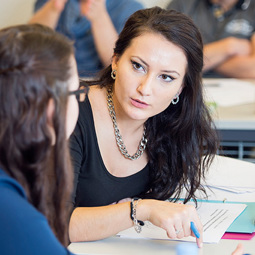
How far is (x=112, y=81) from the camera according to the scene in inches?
62.2

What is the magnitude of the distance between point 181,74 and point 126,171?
0.35 meters

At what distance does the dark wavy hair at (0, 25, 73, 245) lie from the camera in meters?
0.82

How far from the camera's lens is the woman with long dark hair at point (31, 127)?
31.1 inches

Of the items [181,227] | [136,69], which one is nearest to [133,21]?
[136,69]

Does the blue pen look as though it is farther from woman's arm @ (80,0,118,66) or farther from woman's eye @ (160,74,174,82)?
woman's arm @ (80,0,118,66)

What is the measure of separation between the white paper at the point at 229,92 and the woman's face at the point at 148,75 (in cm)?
84

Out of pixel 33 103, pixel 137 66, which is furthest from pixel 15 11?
pixel 33 103

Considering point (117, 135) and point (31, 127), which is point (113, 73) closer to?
point (117, 135)

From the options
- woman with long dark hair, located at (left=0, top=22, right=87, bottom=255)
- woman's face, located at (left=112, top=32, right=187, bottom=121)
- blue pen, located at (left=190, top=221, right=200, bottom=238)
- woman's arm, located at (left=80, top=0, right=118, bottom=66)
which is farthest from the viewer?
woman's arm, located at (left=80, top=0, right=118, bottom=66)

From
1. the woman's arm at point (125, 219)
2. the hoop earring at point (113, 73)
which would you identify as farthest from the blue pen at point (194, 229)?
the hoop earring at point (113, 73)

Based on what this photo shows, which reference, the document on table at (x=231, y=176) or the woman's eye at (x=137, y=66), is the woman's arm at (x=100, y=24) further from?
the woman's eye at (x=137, y=66)

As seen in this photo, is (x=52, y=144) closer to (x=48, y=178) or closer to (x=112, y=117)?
(x=48, y=178)

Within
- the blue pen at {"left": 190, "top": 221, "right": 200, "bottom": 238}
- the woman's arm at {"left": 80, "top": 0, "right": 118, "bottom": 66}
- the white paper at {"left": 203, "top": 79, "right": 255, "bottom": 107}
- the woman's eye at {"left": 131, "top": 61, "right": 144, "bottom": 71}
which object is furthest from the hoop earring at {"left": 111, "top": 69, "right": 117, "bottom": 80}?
the woman's arm at {"left": 80, "top": 0, "right": 118, "bottom": 66}

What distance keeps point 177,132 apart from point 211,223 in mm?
369
